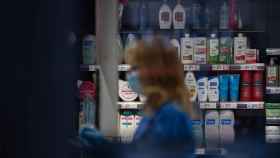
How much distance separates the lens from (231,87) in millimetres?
3711

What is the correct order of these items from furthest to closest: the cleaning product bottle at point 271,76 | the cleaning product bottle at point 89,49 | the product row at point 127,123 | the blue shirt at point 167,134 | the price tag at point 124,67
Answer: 1. the cleaning product bottle at point 271,76
2. the cleaning product bottle at point 89,49
3. the product row at point 127,123
4. the price tag at point 124,67
5. the blue shirt at point 167,134

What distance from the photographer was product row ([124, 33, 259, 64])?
358 cm

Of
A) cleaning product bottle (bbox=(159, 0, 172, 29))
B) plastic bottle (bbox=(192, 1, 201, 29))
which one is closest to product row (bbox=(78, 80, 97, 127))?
cleaning product bottle (bbox=(159, 0, 172, 29))

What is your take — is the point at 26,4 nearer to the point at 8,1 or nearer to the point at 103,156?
the point at 8,1

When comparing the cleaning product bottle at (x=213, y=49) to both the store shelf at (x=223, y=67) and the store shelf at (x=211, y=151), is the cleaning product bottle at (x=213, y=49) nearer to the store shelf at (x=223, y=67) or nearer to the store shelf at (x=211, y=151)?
the store shelf at (x=223, y=67)

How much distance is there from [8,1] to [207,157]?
50.1 inches

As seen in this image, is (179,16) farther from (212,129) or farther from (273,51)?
(212,129)

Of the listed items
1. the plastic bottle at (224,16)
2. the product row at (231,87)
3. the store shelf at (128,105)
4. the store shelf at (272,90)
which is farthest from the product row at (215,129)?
the plastic bottle at (224,16)

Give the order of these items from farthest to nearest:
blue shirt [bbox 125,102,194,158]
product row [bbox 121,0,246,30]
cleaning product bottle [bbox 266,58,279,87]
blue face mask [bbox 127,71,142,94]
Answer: cleaning product bottle [bbox 266,58,279,87], product row [bbox 121,0,246,30], blue face mask [bbox 127,71,142,94], blue shirt [bbox 125,102,194,158]

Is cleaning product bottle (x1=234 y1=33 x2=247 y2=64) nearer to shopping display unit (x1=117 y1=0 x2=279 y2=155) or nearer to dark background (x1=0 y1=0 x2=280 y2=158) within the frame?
shopping display unit (x1=117 y1=0 x2=279 y2=155)

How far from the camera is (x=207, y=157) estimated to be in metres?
3.04

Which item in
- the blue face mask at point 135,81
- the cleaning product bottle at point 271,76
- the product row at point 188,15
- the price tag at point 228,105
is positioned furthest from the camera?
the cleaning product bottle at point 271,76

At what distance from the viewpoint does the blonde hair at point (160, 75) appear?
92.5 inches

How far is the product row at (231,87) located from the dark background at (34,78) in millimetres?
1095
